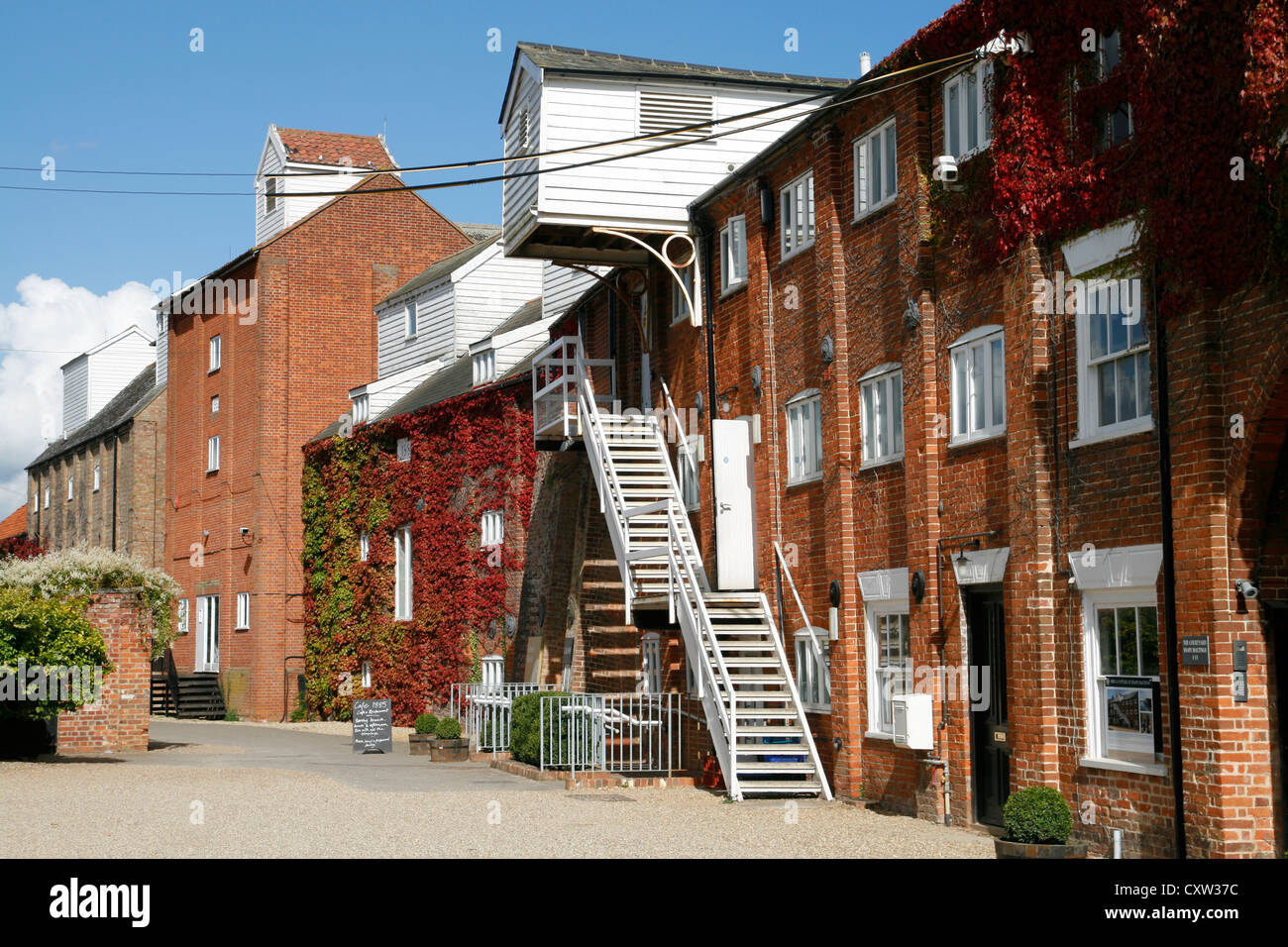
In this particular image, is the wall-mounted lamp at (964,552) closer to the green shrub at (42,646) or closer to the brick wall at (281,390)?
the green shrub at (42,646)

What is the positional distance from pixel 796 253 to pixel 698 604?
504 centimetres

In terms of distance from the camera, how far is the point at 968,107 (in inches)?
601

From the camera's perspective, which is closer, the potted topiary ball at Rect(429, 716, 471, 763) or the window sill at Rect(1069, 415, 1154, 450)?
the window sill at Rect(1069, 415, 1154, 450)

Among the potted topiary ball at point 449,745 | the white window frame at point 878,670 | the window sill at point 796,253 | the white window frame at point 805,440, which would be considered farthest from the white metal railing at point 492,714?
the window sill at point 796,253

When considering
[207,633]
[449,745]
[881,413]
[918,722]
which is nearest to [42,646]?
[449,745]

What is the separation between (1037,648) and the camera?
44.4 ft

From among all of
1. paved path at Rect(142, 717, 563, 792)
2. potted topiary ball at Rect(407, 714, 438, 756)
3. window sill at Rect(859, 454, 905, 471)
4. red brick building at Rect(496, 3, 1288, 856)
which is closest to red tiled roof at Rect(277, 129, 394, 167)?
paved path at Rect(142, 717, 563, 792)

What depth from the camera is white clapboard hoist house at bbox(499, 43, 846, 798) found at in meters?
20.0

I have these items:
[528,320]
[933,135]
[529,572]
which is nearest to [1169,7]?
[933,135]

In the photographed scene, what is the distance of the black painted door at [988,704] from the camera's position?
14.7 metres

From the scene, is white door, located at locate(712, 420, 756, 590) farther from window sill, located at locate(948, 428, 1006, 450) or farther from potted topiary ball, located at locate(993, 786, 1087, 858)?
potted topiary ball, located at locate(993, 786, 1087, 858)

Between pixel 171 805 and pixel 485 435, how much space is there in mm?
15756

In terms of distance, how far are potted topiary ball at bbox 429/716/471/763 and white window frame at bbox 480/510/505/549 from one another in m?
6.90

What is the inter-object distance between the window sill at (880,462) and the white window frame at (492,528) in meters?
14.8
